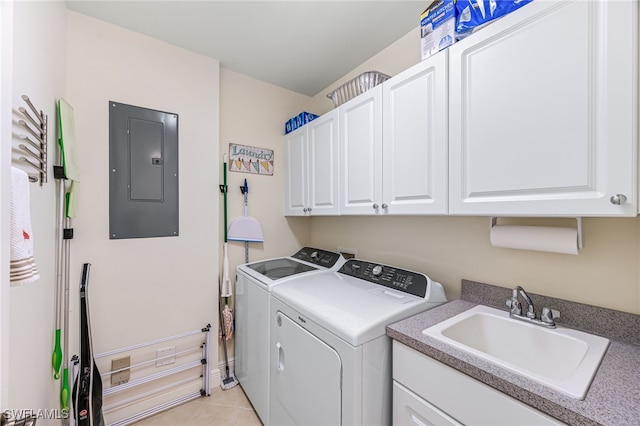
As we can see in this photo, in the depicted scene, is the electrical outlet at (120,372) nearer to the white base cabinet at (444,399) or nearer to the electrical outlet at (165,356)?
the electrical outlet at (165,356)

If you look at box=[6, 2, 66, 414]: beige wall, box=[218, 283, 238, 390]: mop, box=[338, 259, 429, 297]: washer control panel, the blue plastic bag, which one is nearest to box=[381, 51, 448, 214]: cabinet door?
the blue plastic bag

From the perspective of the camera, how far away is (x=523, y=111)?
0.93 metres

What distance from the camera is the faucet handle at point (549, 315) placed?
1.07 metres

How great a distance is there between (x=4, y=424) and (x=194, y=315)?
5.08 feet

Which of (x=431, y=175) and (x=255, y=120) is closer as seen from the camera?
(x=431, y=175)

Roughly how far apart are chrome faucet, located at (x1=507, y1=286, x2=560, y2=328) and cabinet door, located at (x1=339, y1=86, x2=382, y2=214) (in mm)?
758

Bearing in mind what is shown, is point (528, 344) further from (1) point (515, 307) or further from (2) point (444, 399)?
(2) point (444, 399)

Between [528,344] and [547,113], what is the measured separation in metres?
0.95

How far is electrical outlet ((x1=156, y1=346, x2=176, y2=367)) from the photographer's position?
1825 millimetres

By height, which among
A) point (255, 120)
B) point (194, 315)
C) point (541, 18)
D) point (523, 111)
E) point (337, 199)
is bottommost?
point (194, 315)

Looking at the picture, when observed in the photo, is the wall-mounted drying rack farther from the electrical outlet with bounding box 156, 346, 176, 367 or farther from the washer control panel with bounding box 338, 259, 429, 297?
the washer control panel with bounding box 338, 259, 429, 297

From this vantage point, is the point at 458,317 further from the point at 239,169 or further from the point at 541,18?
the point at 239,169

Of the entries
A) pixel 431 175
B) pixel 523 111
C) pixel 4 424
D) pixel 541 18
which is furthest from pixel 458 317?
pixel 4 424

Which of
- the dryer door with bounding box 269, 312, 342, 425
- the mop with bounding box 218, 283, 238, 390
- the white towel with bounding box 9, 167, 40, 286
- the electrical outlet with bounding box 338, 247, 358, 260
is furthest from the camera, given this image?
the electrical outlet with bounding box 338, 247, 358, 260
